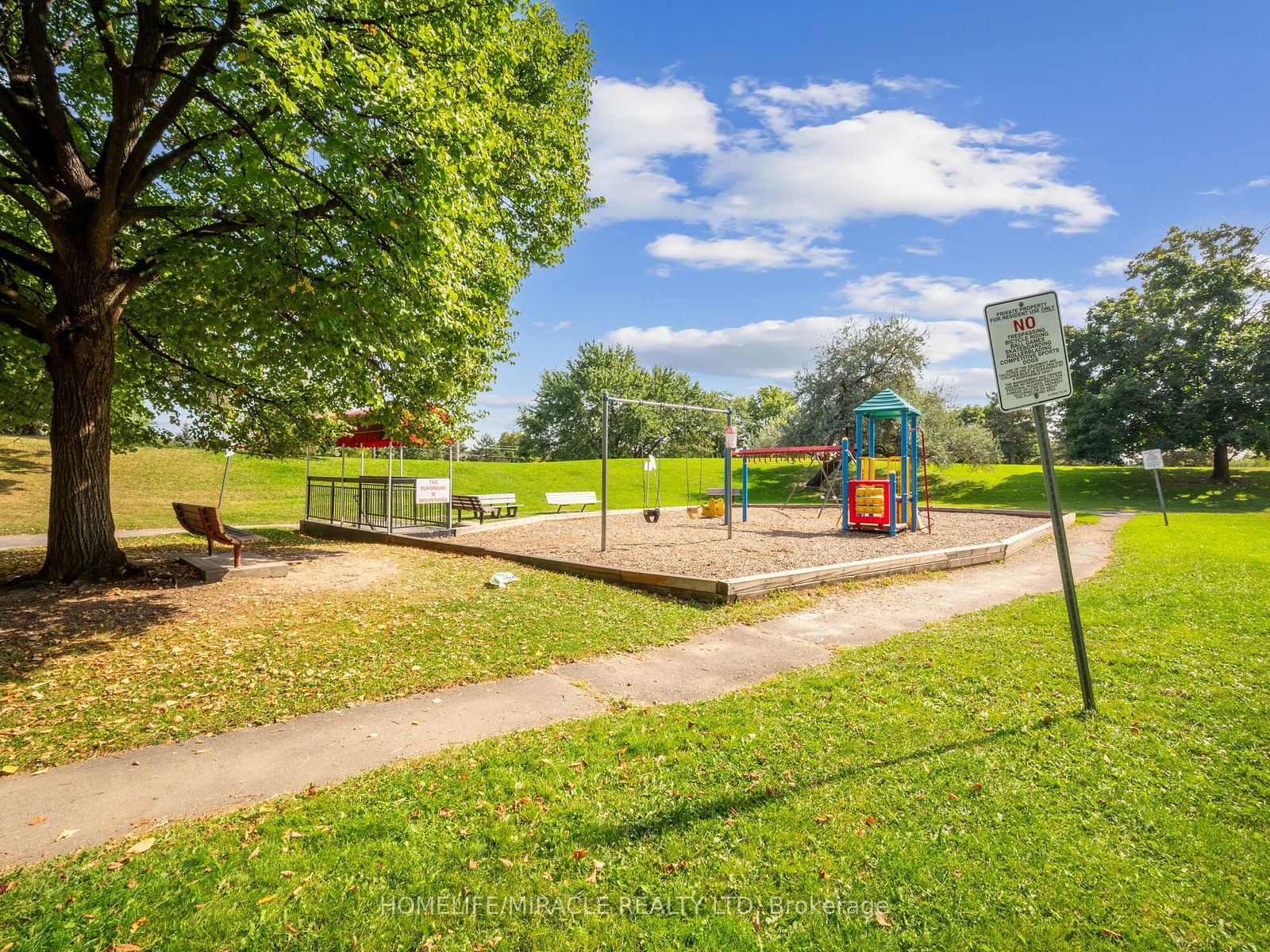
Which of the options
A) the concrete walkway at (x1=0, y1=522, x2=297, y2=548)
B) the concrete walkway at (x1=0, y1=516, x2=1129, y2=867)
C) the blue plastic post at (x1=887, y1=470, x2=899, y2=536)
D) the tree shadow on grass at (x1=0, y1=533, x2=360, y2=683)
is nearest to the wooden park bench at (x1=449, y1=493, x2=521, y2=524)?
the concrete walkway at (x1=0, y1=522, x2=297, y2=548)

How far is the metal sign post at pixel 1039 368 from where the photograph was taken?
170 inches

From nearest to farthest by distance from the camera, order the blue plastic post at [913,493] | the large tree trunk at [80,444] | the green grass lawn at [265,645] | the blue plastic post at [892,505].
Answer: the green grass lawn at [265,645], the large tree trunk at [80,444], the blue plastic post at [892,505], the blue plastic post at [913,493]

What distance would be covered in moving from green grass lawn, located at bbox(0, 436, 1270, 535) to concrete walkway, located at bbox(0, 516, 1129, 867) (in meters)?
17.1

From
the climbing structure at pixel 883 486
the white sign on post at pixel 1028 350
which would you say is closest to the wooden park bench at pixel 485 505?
the climbing structure at pixel 883 486

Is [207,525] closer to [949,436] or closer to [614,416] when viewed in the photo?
[949,436]

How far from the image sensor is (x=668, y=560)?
11.4m

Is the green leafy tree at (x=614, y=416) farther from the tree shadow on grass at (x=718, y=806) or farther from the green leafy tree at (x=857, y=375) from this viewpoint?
the tree shadow on grass at (x=718, y=806)

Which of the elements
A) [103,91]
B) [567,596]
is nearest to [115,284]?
[103,91]

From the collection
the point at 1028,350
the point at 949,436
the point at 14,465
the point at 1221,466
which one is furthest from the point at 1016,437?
the point at 14,465

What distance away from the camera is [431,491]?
15250 millimetres

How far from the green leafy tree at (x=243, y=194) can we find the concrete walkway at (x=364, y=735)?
498 centimetres

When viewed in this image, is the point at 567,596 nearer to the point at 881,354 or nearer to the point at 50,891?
the point at 50,891

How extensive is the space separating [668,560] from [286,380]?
8.39 metres

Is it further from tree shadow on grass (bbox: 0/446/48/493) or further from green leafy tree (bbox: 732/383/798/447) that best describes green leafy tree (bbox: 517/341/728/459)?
tree shadow on grass (bbox: 0/446/48/493)
